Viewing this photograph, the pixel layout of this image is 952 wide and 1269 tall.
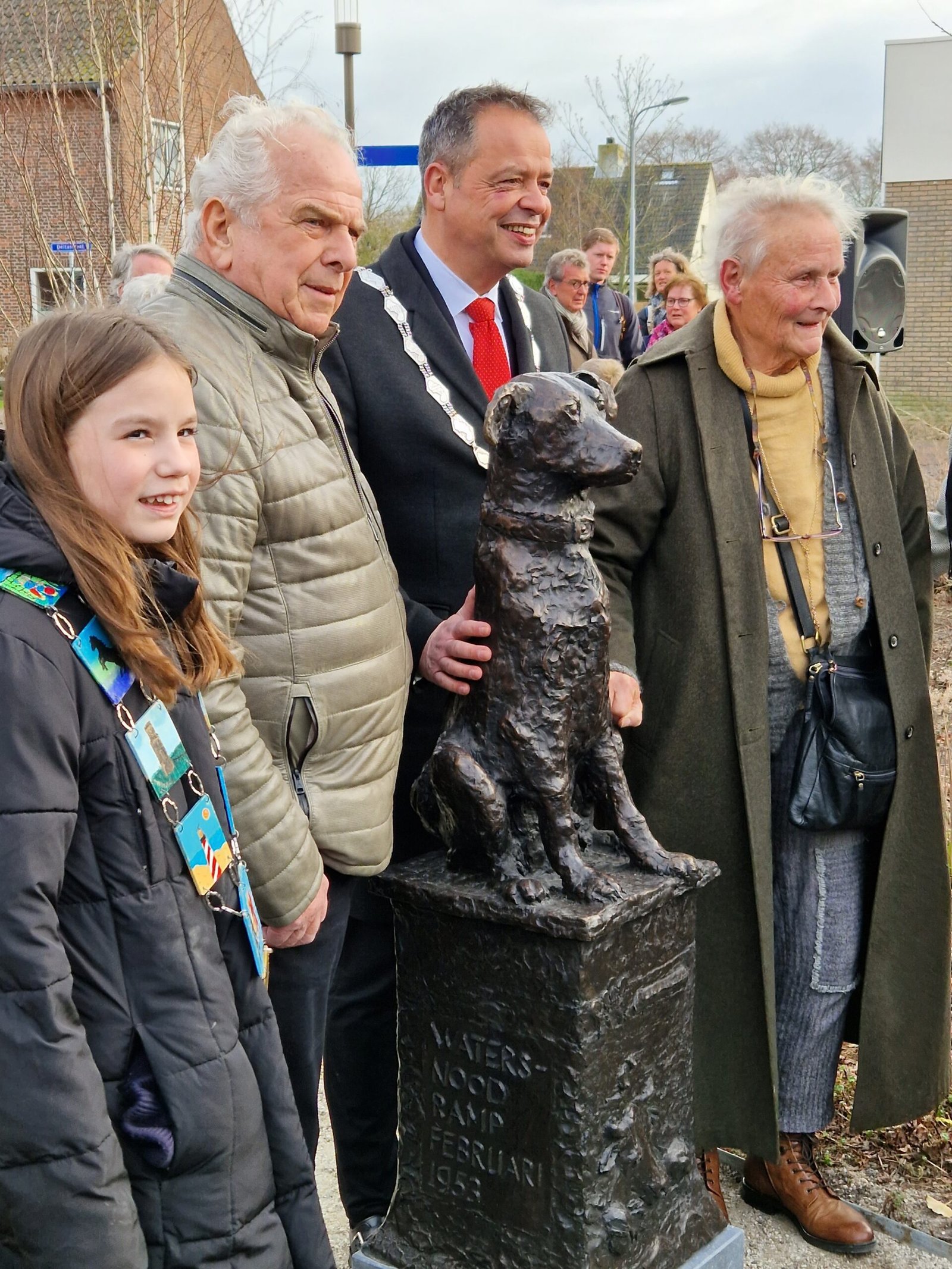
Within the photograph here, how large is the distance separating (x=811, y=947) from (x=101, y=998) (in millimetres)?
2033

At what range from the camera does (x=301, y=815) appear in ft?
Answer: 7.21

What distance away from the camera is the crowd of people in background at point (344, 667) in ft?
Answer: 5.55

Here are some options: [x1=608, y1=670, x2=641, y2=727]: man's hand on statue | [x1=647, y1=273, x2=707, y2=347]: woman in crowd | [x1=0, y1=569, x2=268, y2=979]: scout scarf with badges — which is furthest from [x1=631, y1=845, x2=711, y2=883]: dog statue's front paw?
[x1=647, y1=273, x2=707, y2=347]: woman in crowd

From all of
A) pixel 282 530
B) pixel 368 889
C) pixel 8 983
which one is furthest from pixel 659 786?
pixel 8 983

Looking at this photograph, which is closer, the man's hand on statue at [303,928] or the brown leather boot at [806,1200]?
the man's hand on statue at [303,928]

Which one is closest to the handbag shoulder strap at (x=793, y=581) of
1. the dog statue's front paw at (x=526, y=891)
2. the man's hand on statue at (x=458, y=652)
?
the man's hand on statue at (x=458, y=652)

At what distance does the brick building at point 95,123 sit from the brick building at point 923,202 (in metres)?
20.8

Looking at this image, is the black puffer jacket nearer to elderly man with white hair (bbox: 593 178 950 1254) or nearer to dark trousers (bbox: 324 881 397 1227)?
dark trousers (bbox: 324 881 397 1227)

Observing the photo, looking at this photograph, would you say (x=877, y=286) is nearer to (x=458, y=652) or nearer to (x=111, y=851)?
(x=458, y=652)

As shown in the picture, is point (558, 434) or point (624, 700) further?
point (624, 700)

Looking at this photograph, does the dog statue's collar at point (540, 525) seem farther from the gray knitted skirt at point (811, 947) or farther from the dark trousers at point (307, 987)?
the gray knitted skirt at point (811, 947)

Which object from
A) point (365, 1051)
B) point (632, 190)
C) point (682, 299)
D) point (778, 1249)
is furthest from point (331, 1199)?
point (632, 190)

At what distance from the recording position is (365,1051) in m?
2.95

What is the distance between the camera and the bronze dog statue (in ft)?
7.51
